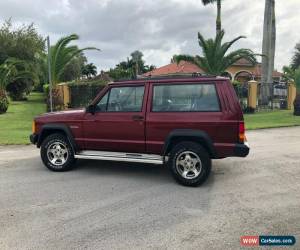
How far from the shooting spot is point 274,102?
1023 inches

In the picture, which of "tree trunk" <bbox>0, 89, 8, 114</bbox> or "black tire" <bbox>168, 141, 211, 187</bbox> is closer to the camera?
"black tire" <bbox>168, 141, 211, 187</bbox>

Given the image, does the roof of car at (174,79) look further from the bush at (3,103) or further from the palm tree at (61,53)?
the bush at (3,103)

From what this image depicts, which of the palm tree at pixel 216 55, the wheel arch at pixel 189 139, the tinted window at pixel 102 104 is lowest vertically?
the wheel arch at pixel 189 139

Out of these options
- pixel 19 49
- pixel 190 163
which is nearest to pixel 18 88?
pixel 19 49

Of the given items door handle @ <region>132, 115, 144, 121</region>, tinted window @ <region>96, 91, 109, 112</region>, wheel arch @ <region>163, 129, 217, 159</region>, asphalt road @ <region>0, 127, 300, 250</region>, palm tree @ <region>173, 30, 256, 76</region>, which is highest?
palm tree @ <region>173, 30, 256, 76</region>

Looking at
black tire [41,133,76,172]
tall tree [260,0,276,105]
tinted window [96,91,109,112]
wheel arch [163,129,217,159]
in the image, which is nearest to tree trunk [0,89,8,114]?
black tire [41,133,76,172]

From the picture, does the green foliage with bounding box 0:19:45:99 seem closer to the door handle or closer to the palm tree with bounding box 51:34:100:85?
the palm tree with bounding box 51:34:100:85

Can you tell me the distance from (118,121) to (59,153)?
1.52 metres

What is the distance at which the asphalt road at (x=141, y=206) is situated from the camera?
4.16 metres

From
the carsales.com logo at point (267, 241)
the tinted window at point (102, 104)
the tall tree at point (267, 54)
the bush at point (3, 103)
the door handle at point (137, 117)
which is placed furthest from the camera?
the tall tree at point (267, 54)

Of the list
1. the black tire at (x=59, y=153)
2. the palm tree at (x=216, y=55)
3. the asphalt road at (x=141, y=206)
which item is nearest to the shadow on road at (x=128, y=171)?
the asphalt road at (x=141, y=206)

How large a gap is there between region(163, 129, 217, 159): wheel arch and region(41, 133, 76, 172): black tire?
2054mm

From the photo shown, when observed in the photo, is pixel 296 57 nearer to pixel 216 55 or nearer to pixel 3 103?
pixel 216 55

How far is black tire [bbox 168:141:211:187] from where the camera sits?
6.16m
